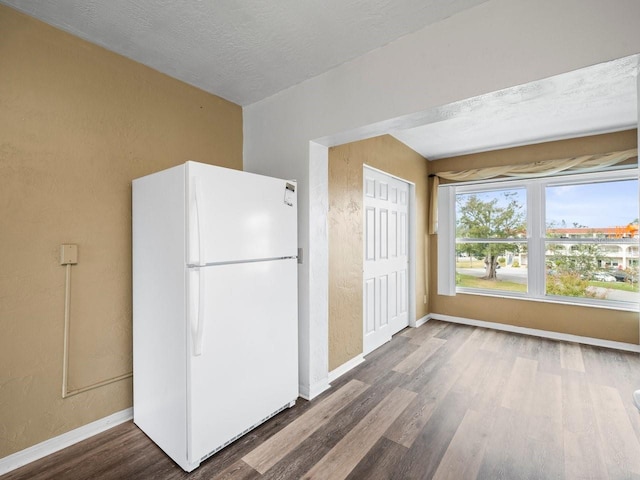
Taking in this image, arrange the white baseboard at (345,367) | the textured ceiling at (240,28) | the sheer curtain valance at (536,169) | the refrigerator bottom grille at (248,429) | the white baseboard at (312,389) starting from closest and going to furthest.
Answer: the textured ceiling at (240,28) < the refrigerator bottom grille at (248,429) < the white baseboard at (312,389) < the white baseboard at (345,367) < the sheer curtain valance at (536,169)

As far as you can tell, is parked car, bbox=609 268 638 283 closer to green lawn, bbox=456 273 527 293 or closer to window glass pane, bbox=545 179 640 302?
window glass pane, bbox=545 179 640 302

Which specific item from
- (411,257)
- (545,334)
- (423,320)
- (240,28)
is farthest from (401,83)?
(545,334)

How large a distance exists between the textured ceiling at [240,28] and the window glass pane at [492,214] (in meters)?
3.24

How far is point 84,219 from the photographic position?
189cm

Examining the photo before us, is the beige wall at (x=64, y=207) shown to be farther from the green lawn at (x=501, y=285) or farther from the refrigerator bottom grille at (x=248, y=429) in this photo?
the green lawn at (x=501, y=285)

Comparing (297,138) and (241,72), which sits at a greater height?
(241,72)

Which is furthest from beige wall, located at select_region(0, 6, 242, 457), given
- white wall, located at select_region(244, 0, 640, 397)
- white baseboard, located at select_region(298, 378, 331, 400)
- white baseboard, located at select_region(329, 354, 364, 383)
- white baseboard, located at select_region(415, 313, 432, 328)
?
white baseboard, located at select_region(415, 313, 432, 328)

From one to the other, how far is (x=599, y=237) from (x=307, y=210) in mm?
3725

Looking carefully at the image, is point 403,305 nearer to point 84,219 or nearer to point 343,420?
point 343,420

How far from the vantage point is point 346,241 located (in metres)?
2.97

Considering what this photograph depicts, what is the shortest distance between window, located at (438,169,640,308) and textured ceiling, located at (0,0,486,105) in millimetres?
3187

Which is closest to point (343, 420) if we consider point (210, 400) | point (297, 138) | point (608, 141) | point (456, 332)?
point (210, 400)

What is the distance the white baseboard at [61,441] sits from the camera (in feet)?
5.33

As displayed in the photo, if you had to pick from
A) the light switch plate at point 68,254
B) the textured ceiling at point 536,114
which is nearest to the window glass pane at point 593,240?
the textured ceiling at point 536,114
